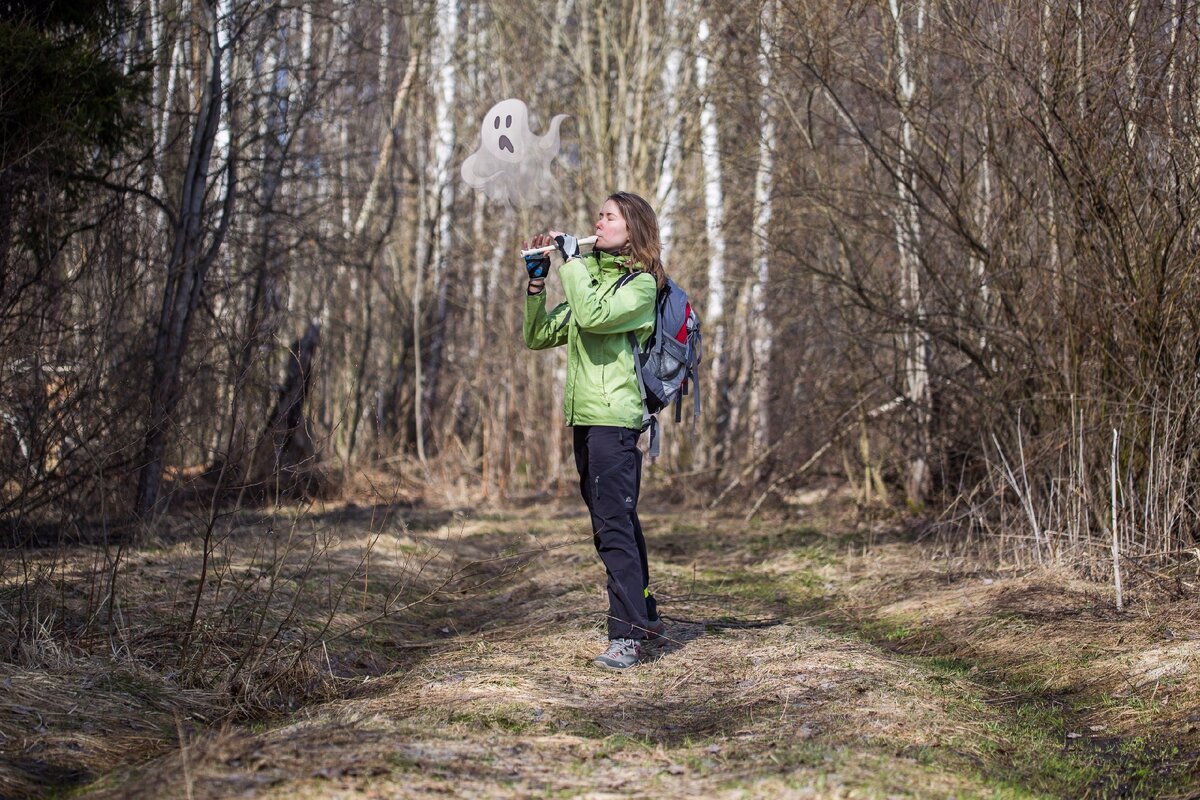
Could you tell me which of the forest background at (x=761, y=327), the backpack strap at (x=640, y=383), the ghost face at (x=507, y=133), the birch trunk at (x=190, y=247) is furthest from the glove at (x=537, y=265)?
the birch trunk at (x=190, y=247)

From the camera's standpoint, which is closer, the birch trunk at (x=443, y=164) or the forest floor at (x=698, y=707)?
the forest floor at (x=698, y=707)

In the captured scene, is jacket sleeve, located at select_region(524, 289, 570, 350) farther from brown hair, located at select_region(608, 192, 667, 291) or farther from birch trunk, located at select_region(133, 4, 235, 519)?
Answer: birch trunk, located at select_region(133, 4, 235, 519)

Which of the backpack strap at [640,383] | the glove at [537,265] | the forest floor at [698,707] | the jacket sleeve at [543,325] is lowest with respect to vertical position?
the forest floor at [698,707]

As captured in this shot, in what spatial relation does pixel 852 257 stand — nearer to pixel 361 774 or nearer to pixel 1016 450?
pixel 1016 450

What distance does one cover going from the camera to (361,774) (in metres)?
3.26

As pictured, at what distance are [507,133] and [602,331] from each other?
127 cm

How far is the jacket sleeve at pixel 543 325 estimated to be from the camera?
505 centimetres

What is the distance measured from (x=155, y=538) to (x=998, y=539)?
5.44 metres

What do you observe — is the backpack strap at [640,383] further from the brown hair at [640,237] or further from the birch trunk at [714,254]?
the birch trunk at [714,254]

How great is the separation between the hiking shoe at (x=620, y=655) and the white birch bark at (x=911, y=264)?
4151mm

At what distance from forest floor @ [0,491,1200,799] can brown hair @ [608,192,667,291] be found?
126 centimetres

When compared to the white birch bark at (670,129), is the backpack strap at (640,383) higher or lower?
lower

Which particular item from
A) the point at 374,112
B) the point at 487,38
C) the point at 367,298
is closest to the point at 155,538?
the point at 367,298

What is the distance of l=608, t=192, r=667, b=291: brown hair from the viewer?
16.5 feet
